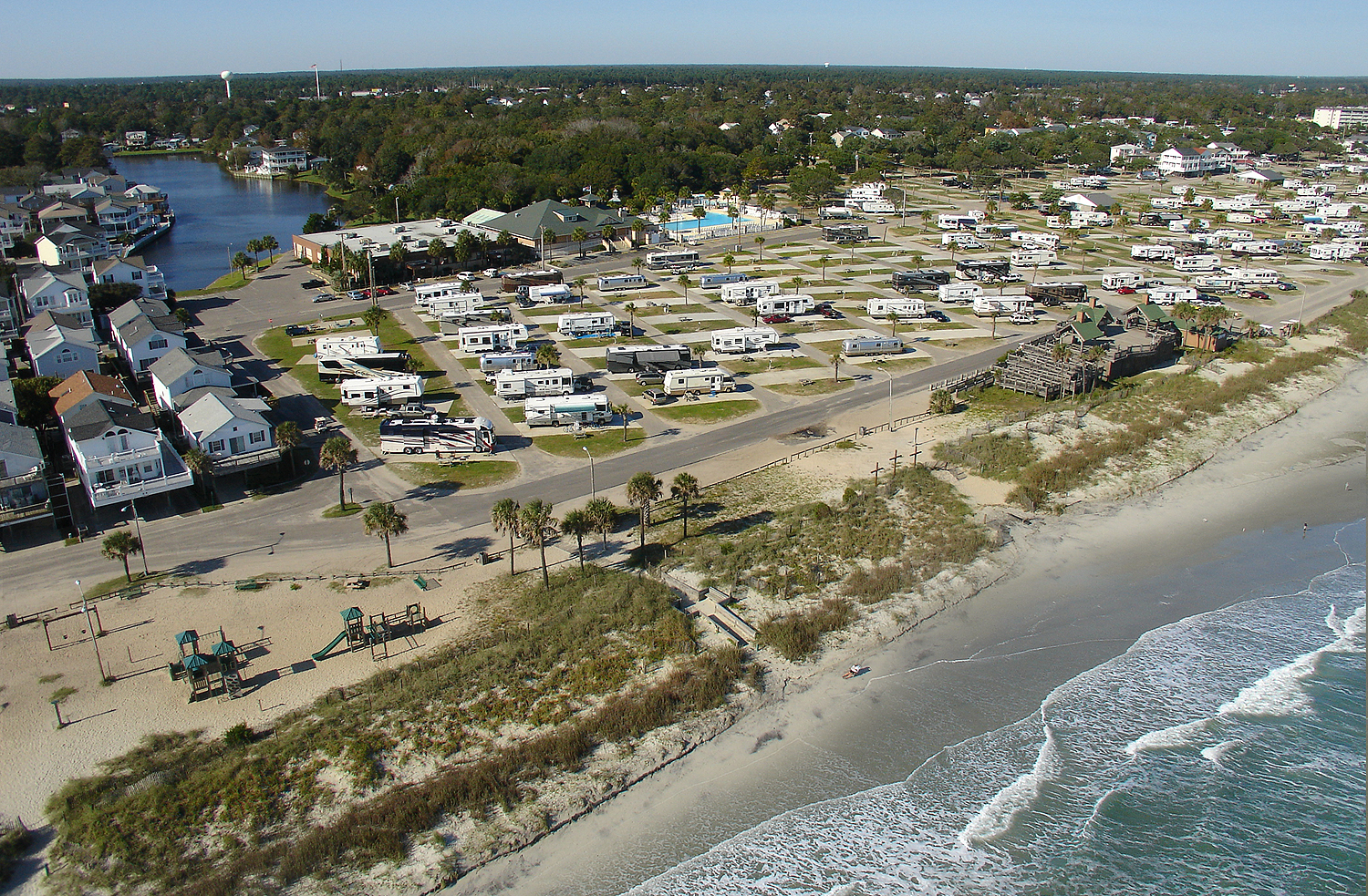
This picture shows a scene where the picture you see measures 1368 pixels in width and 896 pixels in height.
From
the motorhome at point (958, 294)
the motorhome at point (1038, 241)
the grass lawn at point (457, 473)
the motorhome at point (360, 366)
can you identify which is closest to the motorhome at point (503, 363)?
the motorhome at point (360, 366)

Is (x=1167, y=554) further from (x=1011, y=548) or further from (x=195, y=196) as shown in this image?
(x=195, y=196)

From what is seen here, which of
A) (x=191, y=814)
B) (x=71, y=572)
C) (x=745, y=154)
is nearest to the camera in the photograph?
(x=191, y=814)

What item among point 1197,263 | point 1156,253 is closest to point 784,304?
point 1197,263

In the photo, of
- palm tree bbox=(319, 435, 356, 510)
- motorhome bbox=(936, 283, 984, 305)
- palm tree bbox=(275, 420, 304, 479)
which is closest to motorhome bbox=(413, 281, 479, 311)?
palm tree bbox=(275, 420, 304, 479)

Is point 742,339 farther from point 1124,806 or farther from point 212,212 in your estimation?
point 212,212

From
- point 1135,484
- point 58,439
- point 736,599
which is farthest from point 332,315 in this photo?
point 1135,484

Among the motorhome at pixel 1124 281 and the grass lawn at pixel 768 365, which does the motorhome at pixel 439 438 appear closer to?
the grass lawn at pixel 768 365
